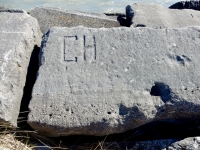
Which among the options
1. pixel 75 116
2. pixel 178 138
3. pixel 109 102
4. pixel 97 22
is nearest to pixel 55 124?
pixel 75 116

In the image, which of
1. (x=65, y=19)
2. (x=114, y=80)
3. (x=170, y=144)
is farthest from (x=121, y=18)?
(x=170, y=144)

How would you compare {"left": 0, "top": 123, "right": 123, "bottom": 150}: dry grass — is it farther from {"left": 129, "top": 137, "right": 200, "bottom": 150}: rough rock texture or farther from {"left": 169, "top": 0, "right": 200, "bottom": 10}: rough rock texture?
{"left": 169, "top": 0, "right": 200, "bottom": 10}: rough rock texture

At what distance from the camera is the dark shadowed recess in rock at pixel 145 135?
2.48 metres

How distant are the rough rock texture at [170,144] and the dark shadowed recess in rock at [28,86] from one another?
0.81 meters

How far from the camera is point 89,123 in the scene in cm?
233

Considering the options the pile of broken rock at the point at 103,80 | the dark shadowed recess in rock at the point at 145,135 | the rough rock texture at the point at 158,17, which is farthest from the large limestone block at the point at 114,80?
the rough rock texture at the point at 158,17

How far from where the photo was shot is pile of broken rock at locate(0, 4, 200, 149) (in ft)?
7.77

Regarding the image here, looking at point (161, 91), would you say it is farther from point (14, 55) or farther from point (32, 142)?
point (14, 55)

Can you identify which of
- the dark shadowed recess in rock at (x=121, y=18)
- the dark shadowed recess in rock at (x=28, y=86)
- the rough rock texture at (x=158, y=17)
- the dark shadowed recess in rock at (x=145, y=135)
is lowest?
the dark shadowed recess in rock at (x=145, y=135)

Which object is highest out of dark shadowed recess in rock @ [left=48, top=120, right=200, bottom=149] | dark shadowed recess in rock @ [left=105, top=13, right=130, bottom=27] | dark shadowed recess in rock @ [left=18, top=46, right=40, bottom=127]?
dark shadowed recess in rock @ [left=105, top=13, right=130, bottom=27]

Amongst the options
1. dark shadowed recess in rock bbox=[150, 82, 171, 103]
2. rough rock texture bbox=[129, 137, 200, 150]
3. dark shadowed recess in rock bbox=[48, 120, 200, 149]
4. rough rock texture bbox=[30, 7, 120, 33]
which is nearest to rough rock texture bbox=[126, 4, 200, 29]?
rough rock texture bbox=[30, 7, 120, 33]

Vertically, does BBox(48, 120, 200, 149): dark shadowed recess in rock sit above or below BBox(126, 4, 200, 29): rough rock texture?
below

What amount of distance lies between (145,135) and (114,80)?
18.8 inches

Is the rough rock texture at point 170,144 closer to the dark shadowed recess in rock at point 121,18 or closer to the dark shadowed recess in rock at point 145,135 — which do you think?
the dark shadowed recess in rock at point 145,135
